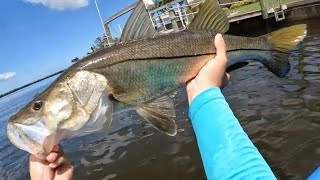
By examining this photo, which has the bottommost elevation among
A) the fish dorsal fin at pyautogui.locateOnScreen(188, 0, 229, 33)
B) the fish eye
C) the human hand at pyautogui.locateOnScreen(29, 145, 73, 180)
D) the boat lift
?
the boat lift

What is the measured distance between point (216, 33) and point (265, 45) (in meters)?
0.46

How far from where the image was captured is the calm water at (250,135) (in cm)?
567

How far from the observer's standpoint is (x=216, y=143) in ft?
5.39

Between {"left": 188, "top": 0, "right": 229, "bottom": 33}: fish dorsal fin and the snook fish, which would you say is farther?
{"left": 188, "top": 0, "right": 229, "bottom": 33}: fish dorsal fin

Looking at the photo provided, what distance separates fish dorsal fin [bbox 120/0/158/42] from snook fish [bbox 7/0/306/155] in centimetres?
5

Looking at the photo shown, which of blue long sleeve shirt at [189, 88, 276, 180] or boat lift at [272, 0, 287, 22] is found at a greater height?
blue long sleeve shirt at [189, 88, 276, 180]

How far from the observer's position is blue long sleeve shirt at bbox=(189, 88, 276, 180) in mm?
1546

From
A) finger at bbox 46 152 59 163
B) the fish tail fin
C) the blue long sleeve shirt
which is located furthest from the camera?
the fish tail fin

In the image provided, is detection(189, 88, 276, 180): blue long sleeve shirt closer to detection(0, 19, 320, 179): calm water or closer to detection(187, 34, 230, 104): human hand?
detection(187, 34, 230, 104): human hand

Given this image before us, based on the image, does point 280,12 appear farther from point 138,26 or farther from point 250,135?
point 138,26

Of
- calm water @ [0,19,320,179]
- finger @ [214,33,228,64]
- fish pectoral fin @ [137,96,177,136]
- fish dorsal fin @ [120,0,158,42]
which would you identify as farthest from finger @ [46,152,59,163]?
calm water @ [0,19,320,179]

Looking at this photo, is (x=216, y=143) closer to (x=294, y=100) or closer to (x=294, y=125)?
(x=294, y=125)

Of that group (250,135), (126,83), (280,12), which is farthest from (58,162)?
(280,12)

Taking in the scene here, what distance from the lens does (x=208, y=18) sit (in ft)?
8.61
